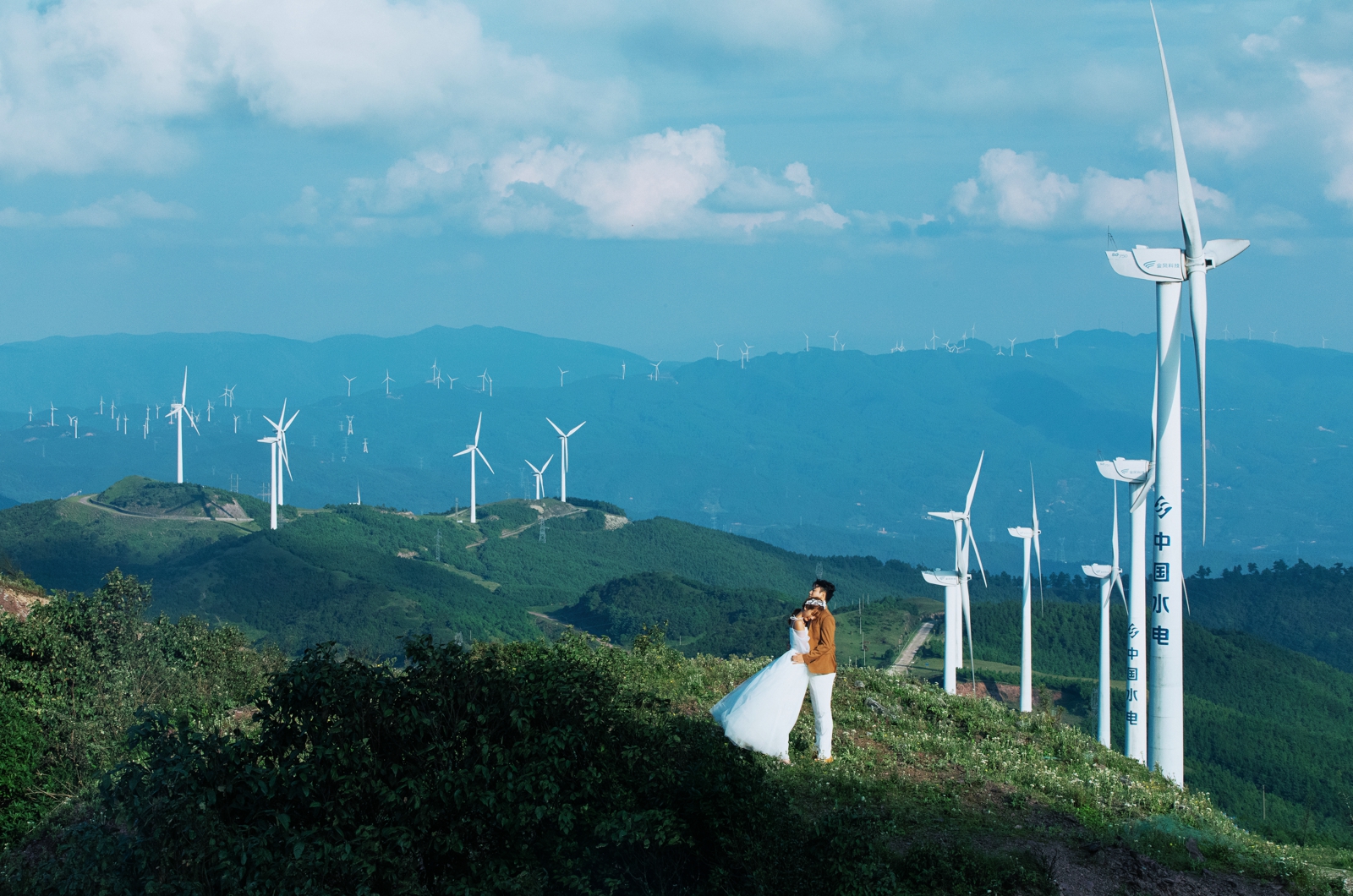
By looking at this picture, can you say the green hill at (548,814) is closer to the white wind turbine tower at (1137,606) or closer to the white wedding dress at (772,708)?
the white wedding dress at (772,708)

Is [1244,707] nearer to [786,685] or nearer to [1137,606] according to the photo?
[1137,606]

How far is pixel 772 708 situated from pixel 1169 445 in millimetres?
11787

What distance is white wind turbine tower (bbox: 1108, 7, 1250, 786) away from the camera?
78.9 ft

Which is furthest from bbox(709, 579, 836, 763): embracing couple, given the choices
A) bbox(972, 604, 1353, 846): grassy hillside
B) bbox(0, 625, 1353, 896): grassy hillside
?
bbox(972, 604, 1353, 846): grassy hillside

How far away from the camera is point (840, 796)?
18016mm

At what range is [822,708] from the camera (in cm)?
1900

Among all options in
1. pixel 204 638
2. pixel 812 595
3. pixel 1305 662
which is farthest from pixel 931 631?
pixel 812 595

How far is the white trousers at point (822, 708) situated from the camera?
734 inches

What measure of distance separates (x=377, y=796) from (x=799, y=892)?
17.8 ft

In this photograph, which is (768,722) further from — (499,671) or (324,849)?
(324,849)

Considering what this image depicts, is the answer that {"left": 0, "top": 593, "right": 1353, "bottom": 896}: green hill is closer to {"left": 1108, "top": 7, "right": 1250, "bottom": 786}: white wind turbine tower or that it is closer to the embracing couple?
the embracing couple

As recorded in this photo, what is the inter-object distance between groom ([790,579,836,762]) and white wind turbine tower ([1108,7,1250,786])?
869 centimetres

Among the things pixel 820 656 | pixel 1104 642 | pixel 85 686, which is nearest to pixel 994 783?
pixel 820 656

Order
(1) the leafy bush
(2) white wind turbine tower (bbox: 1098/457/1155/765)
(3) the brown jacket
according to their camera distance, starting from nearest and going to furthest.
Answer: (3) the brown jacket → (1) the leafy bush → (2) white wind turbine tower (bbox: 1098/457/1155/765)
